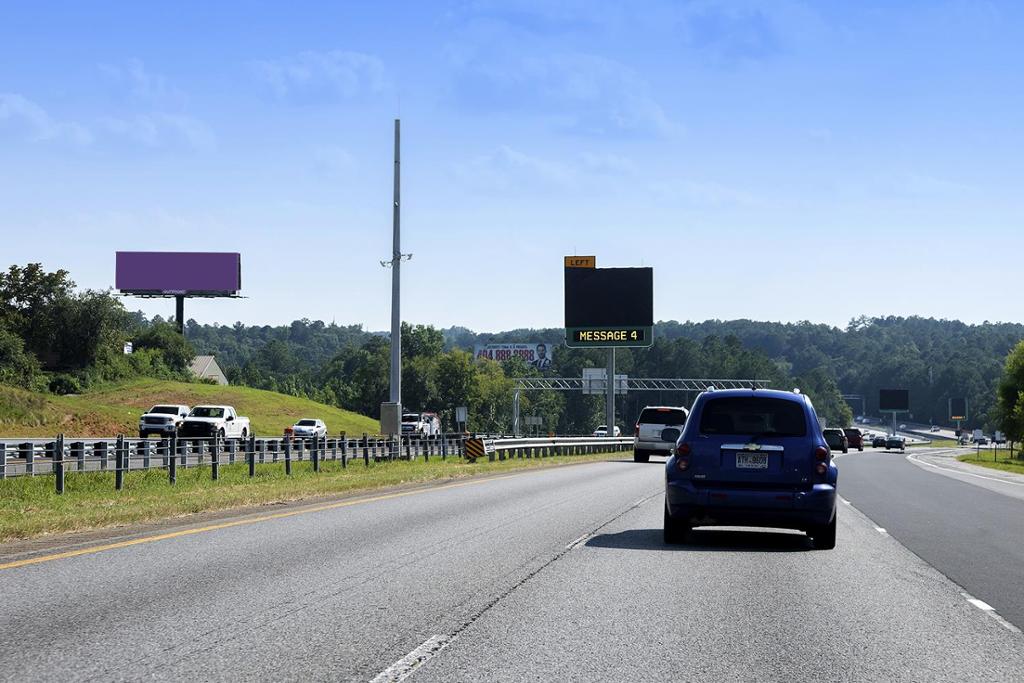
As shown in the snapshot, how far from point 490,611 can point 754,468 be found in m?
5.99

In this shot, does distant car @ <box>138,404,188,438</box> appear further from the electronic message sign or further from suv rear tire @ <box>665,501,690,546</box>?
suv rear tire @ <box>665,501,690,546</box>

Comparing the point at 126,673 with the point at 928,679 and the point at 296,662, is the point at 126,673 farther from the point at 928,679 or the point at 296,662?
the point at 928,679

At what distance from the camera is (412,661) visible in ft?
25.4

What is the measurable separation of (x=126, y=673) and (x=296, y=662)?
3.24 ft

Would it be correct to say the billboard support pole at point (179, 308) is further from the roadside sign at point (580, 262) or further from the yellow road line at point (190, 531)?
the yellow road line at point (190, 531)

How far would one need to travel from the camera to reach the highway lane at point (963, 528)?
12109mm

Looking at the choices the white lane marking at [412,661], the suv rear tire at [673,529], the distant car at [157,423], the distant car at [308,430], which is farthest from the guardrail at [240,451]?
the white lane marking at [412,661]

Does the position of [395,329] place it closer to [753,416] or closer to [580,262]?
[753,416]

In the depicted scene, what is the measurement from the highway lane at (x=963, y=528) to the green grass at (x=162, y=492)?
1046cm


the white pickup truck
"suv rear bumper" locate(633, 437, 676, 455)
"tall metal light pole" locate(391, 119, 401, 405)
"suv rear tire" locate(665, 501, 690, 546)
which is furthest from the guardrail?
"suv rear tire" locate(665, 501, 690, 546)

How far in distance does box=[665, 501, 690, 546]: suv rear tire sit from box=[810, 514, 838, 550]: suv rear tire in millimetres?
1524

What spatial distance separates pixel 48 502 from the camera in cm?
2075

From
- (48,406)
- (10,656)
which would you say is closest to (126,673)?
(10,656)

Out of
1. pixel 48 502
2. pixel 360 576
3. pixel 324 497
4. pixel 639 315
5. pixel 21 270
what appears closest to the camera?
pixel 360 576
